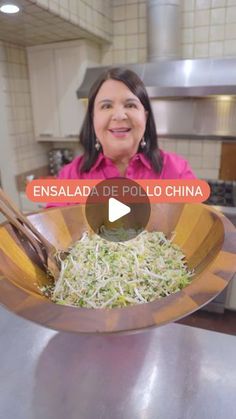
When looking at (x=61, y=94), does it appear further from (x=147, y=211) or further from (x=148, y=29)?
(x=147, y=211)

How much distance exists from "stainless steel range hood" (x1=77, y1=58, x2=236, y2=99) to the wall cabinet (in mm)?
471

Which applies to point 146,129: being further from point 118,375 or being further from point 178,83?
point 118,375

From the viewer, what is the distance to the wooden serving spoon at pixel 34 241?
0.57 metres

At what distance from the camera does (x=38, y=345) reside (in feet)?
1.96

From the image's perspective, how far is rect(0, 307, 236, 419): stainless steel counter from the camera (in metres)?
0.46

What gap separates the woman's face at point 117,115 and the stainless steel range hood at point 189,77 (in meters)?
0.81

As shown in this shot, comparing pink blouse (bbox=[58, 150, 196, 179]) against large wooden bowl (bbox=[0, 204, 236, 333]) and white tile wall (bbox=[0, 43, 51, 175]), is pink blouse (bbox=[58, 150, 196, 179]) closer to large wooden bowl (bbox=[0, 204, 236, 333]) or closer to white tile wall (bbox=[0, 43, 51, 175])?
large wooden bowl (bbox=[0, 204, 236, 333])

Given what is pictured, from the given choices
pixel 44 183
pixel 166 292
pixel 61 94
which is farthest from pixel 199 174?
pixel 166 292

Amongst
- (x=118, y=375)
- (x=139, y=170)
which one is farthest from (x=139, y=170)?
(x=118, y=375)

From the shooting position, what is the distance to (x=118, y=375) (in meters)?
0.52

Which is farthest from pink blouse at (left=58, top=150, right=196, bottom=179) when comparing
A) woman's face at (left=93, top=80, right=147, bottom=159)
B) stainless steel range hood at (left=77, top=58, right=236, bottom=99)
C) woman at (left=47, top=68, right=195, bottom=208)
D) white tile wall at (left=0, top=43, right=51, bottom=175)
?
white tile wall at (left=0, top=43, right=51, bottom=175)

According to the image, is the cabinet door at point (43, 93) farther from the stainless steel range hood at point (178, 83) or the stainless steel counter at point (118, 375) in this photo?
the stainless steel counter at point (118, 375)

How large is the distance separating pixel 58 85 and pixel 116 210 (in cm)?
176

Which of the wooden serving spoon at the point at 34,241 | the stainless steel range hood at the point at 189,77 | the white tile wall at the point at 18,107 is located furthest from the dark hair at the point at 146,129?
the white tile wall at the point at 18,107
